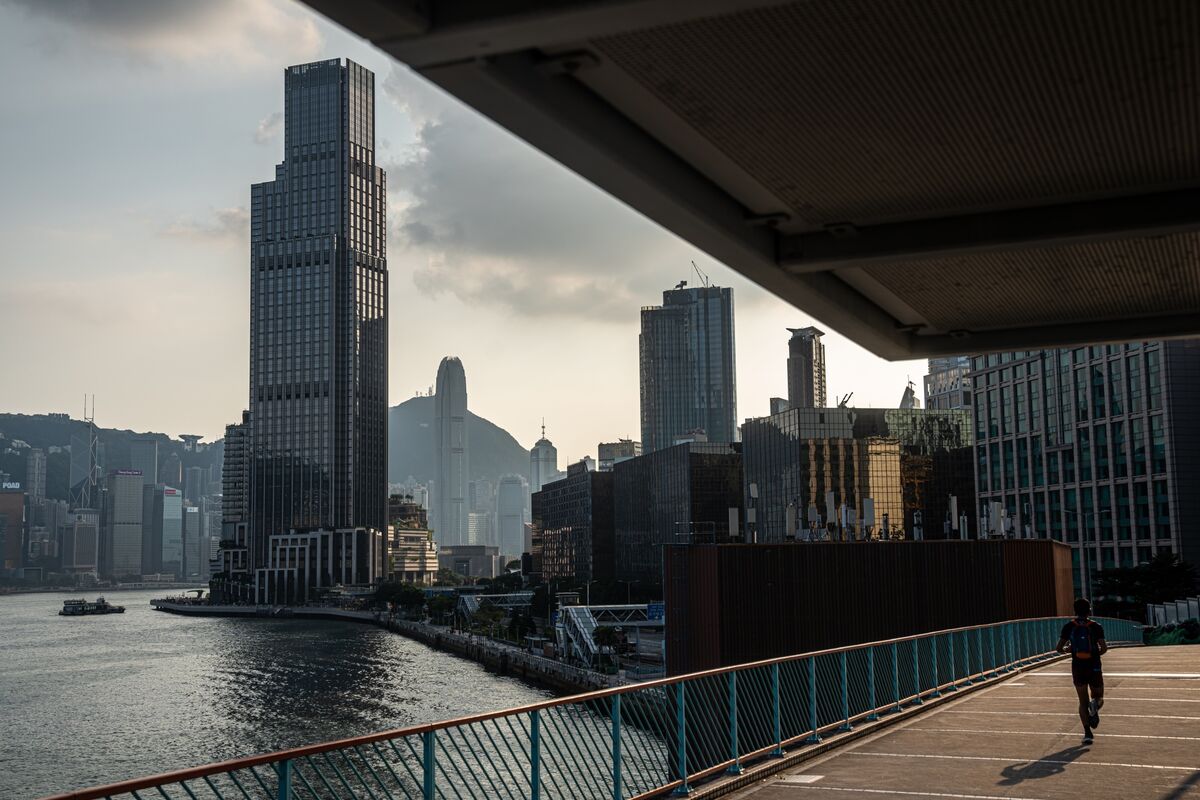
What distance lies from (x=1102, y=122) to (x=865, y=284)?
179 inches

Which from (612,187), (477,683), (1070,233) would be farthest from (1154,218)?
(477,683)

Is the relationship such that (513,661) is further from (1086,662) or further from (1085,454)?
(1086,662)

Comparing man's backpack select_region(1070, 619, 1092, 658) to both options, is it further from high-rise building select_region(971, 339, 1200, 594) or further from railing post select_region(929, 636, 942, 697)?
high-rise building select_region(971, 339, 1200, 594)

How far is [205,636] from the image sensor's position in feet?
544

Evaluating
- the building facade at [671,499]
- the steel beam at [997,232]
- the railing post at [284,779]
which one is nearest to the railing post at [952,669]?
the steel beam at [997,232]

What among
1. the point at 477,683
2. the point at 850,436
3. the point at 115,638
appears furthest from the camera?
the point at 115,638

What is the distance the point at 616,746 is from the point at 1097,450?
95377 millimetres

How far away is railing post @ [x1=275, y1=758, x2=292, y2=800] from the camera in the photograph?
7457mm

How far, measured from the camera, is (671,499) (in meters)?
153

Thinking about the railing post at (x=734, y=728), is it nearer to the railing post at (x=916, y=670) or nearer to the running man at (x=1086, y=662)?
the running man at (x=1086, y=662)

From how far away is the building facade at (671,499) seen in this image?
14700 cm

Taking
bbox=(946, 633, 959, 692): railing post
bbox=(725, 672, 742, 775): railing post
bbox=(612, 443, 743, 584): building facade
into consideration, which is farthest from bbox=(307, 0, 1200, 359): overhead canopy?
bbox=(612, 443, 743, 584): building facade

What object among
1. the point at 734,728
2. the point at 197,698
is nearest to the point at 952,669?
the point at 734,728

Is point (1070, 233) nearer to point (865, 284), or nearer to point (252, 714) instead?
point (865, 284)
